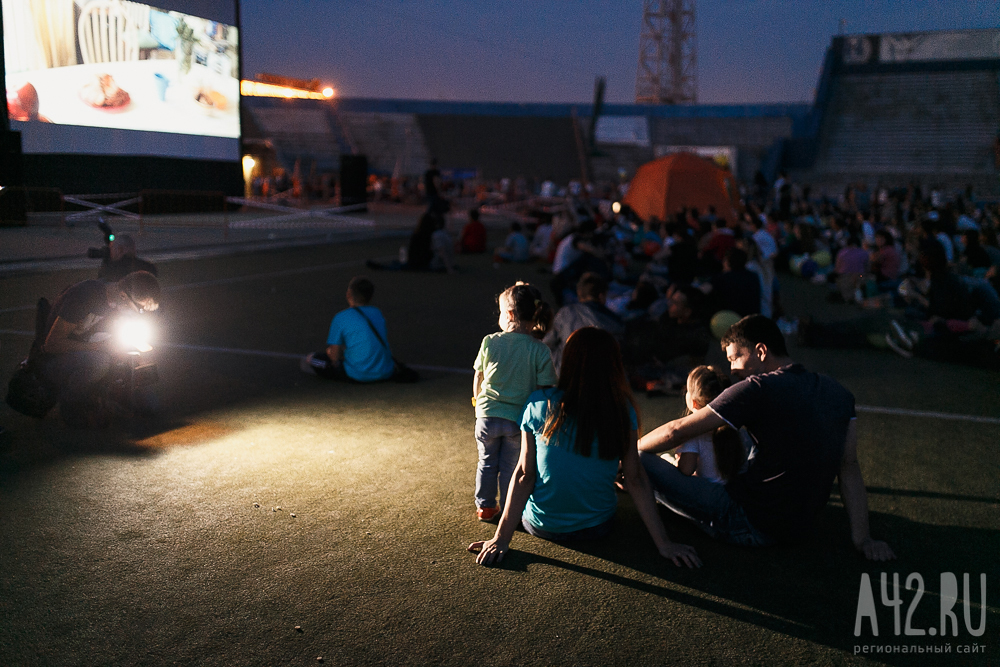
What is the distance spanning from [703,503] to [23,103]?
24.5 metres

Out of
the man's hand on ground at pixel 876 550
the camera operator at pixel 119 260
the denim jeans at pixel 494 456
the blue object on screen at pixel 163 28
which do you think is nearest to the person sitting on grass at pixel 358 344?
the camera operator at pixel 119 260

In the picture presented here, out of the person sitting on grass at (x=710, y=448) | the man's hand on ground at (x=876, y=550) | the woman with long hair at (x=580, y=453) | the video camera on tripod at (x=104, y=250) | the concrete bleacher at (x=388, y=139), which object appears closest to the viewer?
the woman with long hair at (x=580, y=453)

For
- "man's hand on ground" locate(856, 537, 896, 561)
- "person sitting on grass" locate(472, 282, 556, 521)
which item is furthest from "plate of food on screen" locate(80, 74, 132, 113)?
"man's hand on ground" locate(856, 537, 896, 561)

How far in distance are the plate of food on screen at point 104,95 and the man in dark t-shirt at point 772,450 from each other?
2414 cm

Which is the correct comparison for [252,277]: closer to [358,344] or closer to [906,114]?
[358,344]

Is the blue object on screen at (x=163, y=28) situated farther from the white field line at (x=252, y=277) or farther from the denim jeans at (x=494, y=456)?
the denim jeans at (x=494, y=456)

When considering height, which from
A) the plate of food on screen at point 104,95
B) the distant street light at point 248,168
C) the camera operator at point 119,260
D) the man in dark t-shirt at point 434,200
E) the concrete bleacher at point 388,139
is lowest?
the camera operator at point 119,260

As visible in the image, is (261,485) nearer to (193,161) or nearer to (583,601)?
(583,601)

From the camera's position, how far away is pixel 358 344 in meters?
7.43

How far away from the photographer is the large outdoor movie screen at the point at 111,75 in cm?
2225

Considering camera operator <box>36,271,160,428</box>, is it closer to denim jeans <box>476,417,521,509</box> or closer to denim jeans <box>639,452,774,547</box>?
denim jeans <box>476,417,521,509</box>

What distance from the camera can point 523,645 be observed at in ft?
10.8

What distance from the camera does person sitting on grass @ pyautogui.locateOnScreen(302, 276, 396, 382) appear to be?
7355 mm

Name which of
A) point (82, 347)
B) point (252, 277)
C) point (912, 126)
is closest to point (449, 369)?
point (82, 347)
